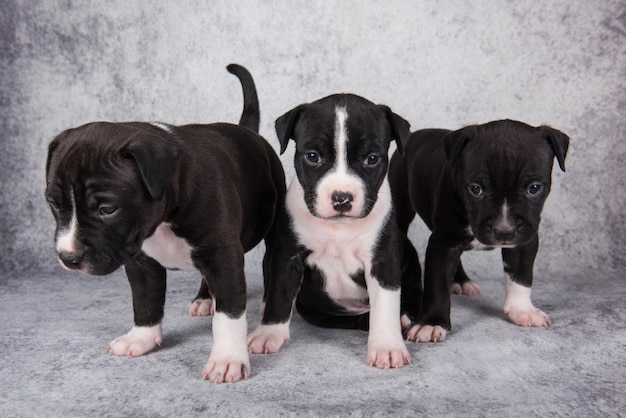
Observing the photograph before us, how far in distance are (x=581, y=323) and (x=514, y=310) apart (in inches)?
17.4

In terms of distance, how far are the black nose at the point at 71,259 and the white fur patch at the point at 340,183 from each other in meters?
1.31

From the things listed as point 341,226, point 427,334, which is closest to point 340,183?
point 341,226

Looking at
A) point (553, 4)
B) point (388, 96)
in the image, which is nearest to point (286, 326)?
point (388, 96)

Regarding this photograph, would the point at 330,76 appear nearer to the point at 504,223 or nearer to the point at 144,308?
the point at 504,223

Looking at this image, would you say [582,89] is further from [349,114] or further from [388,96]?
[349,114]

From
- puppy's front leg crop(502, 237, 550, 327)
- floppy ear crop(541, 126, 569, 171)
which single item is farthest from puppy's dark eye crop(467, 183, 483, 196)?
puppy's front leg crop(502, 237, 550, 327)

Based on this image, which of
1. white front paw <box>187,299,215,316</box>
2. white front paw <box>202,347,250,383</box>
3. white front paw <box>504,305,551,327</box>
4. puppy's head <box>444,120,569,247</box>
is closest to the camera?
white front paw <box>202,347,250,383</box>

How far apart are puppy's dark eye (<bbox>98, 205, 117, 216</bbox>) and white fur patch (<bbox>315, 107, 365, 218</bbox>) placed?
1132 mm

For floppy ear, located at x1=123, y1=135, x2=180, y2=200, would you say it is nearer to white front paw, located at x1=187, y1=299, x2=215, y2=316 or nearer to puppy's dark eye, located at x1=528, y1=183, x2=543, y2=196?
white front paw, located at x1=187, y1=299, x2=215, y2=316

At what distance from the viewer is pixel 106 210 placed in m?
Answer: 3.52

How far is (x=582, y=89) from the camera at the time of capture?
6.65 m

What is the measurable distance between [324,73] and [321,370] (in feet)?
10.9

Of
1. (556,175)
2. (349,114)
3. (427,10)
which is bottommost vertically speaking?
(556,175)

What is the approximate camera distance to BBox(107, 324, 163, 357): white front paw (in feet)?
14.1
